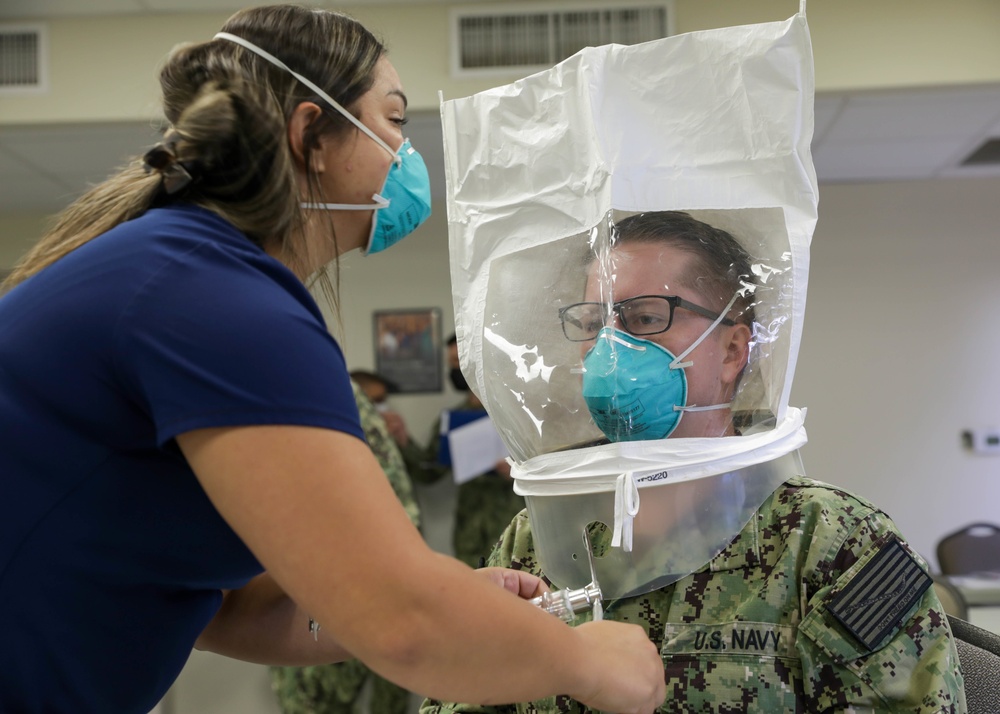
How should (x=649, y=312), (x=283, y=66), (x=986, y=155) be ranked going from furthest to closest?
(x=986, y=155)
(x=649, y=312)
(x=283, y=66)

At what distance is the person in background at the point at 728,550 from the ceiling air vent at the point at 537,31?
2.48 metres

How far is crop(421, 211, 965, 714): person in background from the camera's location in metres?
1.03

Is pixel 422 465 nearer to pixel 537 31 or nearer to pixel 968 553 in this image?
pixel 537 31

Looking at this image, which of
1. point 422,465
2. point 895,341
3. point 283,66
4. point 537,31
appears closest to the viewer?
point 283,66

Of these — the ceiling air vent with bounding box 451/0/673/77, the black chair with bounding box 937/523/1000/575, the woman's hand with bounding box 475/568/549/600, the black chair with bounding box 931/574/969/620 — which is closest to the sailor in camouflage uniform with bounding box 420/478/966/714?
the woman's hand with bounding box 475/568/549/600

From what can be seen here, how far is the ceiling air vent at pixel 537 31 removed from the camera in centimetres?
343

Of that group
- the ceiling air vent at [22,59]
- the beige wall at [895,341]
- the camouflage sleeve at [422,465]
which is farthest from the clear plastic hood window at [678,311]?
the beige wall at [895,341]

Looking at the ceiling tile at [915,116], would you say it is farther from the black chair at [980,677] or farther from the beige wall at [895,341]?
the black chair at [980,677]

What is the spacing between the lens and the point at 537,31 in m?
3.50

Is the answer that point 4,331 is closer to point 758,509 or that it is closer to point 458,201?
point 458,201

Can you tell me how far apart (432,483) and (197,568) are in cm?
391

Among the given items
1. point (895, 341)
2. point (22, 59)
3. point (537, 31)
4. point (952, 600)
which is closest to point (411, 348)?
point (537, 31)

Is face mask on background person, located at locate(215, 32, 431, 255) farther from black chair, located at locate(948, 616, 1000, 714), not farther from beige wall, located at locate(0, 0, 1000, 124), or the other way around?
beige wall, located at locate(0, 0, 1000, 124)

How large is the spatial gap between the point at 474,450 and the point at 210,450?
336cm
